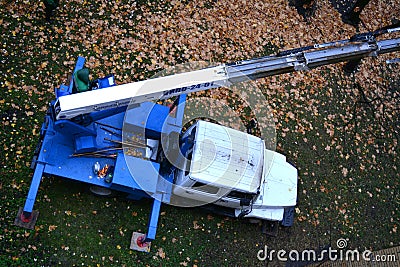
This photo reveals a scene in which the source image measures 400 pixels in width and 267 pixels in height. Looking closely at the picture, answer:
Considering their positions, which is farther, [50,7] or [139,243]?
[50,7]


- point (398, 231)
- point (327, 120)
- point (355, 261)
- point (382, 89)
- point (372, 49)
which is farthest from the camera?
point (382, 89)

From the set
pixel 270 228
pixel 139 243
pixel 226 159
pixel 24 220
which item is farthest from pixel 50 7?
pixel 270 228

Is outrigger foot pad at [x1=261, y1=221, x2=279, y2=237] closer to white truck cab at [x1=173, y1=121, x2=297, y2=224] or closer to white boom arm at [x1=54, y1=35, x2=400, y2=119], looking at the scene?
white truck cab at [x1=173, y1=121, x2=297, y2=224]

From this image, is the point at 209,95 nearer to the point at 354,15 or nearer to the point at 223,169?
the point at 223,169

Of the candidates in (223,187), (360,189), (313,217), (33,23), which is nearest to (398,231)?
(360,189)

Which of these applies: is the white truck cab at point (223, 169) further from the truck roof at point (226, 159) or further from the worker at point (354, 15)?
the worker at point (354, 15)

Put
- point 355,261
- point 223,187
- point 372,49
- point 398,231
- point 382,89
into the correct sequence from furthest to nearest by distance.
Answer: point 382,89 → point 398,231 → point 355,261 → point 372,49 → point 223,187

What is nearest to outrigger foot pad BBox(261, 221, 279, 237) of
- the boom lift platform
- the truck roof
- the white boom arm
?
the boom lift platform

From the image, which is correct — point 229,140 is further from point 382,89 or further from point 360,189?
point 382,89
